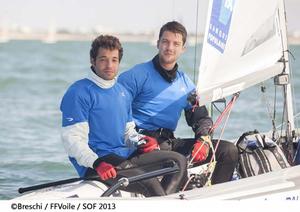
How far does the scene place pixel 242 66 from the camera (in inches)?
176

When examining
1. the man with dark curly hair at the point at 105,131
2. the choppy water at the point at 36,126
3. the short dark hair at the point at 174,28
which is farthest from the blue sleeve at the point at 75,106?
the choppy water at the point at 36,126

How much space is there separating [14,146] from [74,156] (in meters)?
4.22

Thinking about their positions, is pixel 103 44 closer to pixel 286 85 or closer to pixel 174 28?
pixel 174 28

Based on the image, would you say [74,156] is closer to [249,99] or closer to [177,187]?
[177,187]

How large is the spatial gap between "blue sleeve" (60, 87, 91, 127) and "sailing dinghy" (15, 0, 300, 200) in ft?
0.81

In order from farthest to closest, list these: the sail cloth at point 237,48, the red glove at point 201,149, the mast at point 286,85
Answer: the mast at point 286,85 < the sail cloth at point 237,48 < the red glove at point 201,149

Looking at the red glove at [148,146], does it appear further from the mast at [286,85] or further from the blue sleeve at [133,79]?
the mast at [286,85]

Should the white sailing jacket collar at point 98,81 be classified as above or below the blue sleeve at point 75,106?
above

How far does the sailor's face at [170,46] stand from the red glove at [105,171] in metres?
0.76

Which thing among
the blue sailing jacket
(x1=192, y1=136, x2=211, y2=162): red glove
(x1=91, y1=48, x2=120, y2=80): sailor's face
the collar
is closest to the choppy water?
the blue sailing jacket

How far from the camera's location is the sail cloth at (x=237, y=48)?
14.1 ft

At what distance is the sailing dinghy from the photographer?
3.83 m

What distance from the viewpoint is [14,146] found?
799 centimetres

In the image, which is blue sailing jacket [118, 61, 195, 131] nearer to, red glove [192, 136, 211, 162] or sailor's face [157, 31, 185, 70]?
sailor's face [157, 31, 185, 70]
